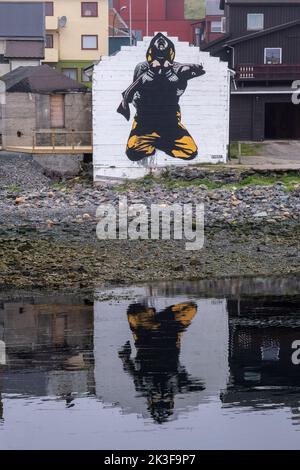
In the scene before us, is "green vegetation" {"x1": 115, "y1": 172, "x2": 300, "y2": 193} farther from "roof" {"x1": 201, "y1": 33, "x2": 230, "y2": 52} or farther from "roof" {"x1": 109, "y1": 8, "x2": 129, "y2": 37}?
"roof" {"x1": 109, "y1": 8, "x2": 129, "y2": 37}

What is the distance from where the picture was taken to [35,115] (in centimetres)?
4375

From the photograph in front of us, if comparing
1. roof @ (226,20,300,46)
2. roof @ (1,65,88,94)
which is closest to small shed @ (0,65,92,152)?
roof @ (1,65,88,94)

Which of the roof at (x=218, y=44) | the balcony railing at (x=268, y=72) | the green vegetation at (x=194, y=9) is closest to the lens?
the balcony railing at (x=268, y=72)

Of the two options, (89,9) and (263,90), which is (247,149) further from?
(89,9)

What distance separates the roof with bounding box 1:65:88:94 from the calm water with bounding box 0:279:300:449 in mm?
21297

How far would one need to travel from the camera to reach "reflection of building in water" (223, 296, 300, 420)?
53.3 feet

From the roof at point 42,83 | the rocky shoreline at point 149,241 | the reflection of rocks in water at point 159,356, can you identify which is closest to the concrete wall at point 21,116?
the roof at point 42,83

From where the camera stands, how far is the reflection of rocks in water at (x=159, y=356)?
53.6ft

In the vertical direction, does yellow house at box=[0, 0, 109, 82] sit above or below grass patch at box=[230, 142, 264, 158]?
above

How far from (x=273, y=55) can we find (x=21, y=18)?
19.0 meters

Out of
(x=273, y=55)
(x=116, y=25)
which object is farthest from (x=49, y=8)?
(x=273, y=55)

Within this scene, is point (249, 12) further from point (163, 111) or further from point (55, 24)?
point (55, 24)

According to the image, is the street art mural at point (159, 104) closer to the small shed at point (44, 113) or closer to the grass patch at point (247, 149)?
the small shed at point (44, 113)

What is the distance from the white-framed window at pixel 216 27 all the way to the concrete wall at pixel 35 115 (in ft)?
87.4
